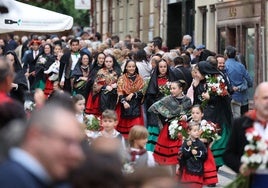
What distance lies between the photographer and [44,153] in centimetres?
398

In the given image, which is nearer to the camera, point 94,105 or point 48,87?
point 94,105

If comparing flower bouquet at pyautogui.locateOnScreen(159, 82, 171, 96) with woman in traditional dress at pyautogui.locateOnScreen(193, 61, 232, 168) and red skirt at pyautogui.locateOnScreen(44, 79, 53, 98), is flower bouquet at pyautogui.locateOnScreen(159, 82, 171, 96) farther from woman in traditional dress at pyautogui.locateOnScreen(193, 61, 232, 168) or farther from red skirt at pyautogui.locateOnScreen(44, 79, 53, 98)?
red skirt at pyautogui.locateOnScreen(44, 79, 53, 98)

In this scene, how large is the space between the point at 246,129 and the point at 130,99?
31.3 ft

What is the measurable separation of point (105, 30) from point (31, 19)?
32.5 meters

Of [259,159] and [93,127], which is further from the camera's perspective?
[93,127]

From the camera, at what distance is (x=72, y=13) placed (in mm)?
58969

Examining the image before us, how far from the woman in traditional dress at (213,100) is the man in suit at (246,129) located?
7424 millimetres

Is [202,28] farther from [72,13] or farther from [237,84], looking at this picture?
[72,13]

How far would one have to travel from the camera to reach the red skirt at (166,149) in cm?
1518

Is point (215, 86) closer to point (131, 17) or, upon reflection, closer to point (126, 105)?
point (126, 105)

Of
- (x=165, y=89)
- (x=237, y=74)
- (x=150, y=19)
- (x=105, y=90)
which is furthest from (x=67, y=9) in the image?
(x=165, y=89)

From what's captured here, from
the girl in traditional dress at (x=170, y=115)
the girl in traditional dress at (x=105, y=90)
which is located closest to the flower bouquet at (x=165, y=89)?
the girl in traditional dress at (x=170, y=115)

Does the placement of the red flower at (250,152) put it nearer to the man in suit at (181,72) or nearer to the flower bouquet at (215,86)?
the flower bouquet at (215,86)

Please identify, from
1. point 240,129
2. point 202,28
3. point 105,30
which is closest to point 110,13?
point 105,30
